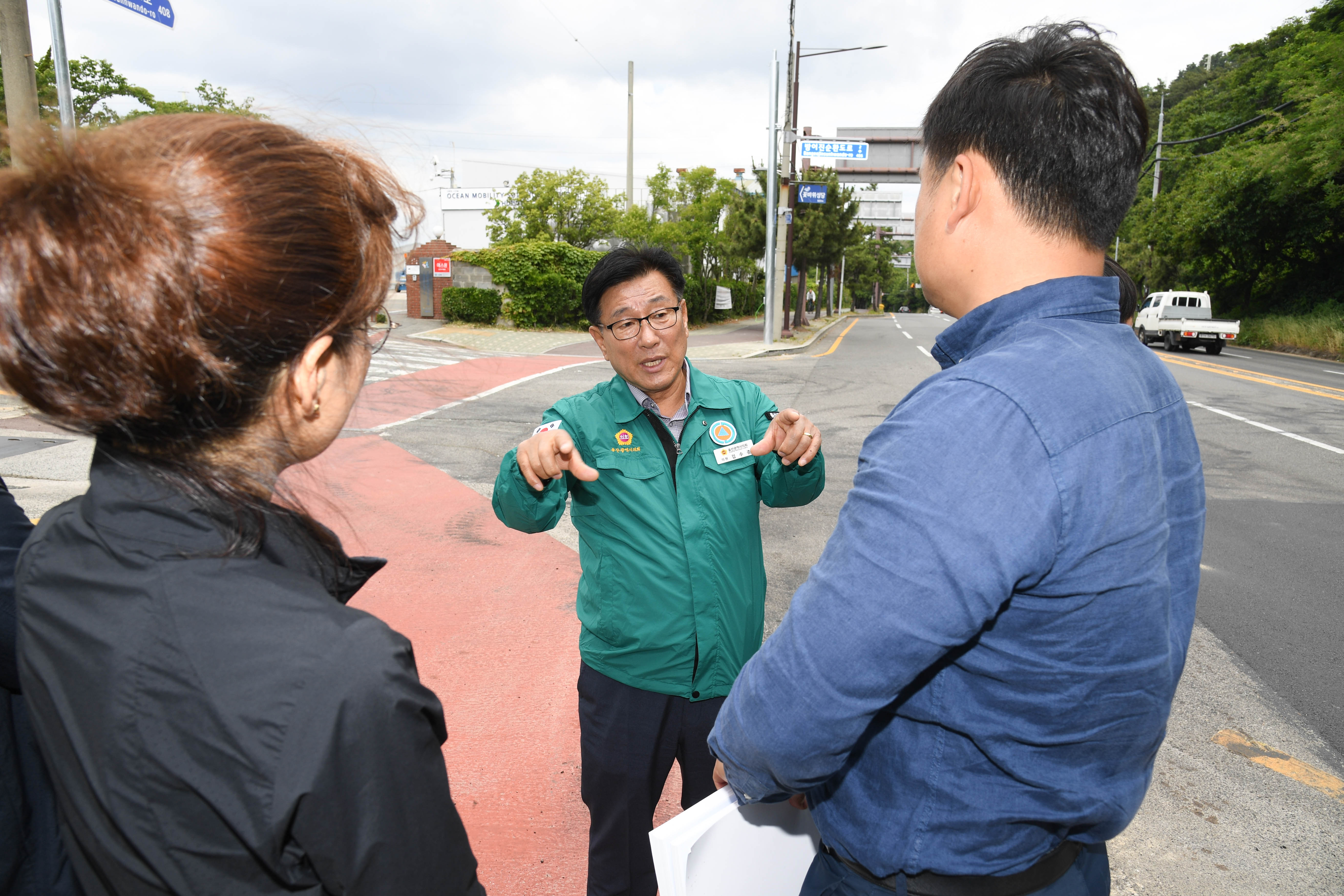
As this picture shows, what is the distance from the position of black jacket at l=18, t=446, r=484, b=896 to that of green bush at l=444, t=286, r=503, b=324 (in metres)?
26.6

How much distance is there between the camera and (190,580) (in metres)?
0.85

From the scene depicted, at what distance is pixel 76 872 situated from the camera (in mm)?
1062

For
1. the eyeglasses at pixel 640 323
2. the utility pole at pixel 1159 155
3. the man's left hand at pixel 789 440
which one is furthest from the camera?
the utility pole at pixel 1159 155

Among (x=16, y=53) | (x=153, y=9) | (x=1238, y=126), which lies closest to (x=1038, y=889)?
(x=153, y=9)

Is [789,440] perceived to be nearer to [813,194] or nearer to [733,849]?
[733,849]

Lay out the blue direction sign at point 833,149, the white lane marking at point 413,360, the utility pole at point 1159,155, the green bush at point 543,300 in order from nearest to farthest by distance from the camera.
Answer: the white lane marking at point 413,360, the blue direction sign at point 833,149, the green bush at point 543,300, the utility pole at point 1159,155

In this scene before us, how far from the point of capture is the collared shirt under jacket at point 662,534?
7.23 ft

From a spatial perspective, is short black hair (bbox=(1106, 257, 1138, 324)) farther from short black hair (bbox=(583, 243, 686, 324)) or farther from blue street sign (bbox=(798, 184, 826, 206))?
blue street sign (bbox=(798, 184, 826, 206))

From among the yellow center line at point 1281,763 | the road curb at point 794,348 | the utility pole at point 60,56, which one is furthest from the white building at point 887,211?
the yellow center line at point 1281,763

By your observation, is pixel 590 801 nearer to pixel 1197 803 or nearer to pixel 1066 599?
pixel 1066 599

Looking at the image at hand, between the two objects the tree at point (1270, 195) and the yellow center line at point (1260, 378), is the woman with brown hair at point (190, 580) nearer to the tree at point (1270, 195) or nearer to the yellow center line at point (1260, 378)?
the yellow center line at point (1260, 378)

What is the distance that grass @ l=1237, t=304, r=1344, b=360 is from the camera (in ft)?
80.2

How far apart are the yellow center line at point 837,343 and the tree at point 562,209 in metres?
11.0

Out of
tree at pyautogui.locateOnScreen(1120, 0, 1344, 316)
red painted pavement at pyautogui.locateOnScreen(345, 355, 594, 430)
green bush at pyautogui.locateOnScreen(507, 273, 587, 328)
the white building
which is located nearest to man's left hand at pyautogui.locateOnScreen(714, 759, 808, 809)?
red painted pavement at pyautogui.locateOnScreen(345, 355, 594, 430)
